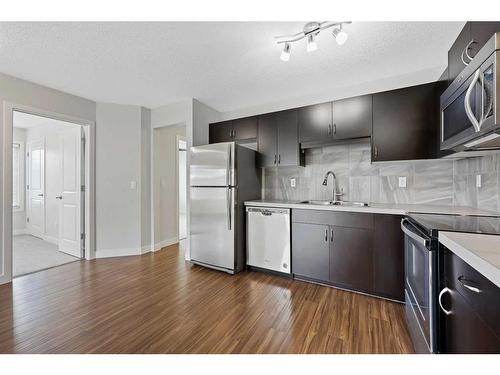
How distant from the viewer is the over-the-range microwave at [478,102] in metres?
1.04

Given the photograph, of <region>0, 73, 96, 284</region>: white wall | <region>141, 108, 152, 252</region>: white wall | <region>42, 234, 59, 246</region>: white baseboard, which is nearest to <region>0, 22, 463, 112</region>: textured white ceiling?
<region>0, 73, 96, 284</region>: white wall

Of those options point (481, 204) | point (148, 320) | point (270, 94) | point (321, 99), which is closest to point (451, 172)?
point (481, 204)

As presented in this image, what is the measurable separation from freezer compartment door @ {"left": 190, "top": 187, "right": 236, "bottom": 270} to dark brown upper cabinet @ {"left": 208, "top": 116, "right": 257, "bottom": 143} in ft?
2.98

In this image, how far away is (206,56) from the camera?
7.34ft

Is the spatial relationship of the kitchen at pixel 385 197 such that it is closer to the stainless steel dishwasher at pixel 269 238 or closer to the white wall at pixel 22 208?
the stainless steel dishwasher at pixel 269 238

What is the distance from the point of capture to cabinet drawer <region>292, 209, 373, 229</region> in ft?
7.48

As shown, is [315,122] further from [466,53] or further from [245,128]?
[466,53]

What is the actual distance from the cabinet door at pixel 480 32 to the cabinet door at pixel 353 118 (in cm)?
99

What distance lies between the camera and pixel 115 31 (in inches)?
72.7

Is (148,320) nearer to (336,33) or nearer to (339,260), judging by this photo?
(339,260)

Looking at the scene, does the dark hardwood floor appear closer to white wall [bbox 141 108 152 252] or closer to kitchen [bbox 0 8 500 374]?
kitchen [bbox 0 8 500 374]

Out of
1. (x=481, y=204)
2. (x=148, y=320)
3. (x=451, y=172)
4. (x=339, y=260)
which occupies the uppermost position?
(x=451, y=172)

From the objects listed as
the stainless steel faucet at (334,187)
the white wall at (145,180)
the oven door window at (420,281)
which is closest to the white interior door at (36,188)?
the white wall at (145,180)
